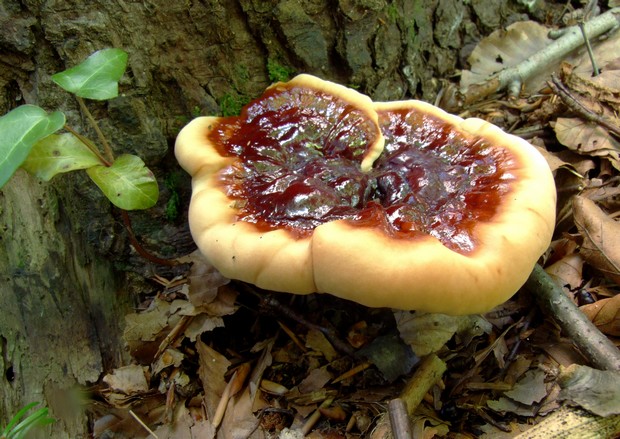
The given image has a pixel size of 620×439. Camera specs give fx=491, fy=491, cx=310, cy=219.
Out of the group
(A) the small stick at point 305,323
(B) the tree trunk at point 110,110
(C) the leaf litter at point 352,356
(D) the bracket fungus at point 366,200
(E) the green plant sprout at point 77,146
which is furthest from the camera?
(A) the small stick at point 305,323

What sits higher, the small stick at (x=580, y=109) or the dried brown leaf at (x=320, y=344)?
the small stick at (x=580, y=109)

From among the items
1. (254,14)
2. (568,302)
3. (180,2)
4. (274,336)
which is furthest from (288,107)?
(568,302)

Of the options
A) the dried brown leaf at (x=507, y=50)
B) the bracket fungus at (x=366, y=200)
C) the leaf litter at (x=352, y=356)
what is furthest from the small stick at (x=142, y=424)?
the dried brown leaf at (x=507, y=50)

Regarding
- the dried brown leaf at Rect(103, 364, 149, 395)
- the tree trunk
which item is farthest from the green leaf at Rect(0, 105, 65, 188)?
the dried brown leaf at Rect(103, 364, 149, 395)

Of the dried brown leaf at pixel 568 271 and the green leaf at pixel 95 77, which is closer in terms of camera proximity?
the green leaf at pixel 95 77

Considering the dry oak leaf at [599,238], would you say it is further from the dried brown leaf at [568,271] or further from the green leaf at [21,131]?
the green leaf at [21,131]

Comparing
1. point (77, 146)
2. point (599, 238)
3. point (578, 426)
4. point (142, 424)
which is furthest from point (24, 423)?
point (599, 238)

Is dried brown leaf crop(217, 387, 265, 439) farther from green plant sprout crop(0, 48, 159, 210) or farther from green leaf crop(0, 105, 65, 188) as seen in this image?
green leaf crop(0, 105, 65, 188)
